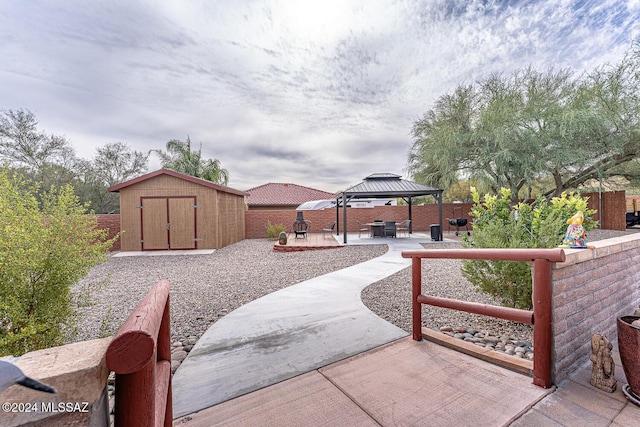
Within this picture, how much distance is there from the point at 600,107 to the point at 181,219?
17189 millimetres

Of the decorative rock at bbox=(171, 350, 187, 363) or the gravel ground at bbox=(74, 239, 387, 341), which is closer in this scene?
the decorative rock at bbox=(171, 350, 187, 363)

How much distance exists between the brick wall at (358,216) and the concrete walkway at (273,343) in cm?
1143

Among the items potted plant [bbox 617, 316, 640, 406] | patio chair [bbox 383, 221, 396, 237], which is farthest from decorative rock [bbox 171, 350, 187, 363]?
patio chair [bbox 383, 221, 396, 237]

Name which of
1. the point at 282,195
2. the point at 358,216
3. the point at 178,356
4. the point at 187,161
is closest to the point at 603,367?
the point at 178,356

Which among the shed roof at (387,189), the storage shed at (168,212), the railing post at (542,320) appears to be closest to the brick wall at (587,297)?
the railing post at (542,320)

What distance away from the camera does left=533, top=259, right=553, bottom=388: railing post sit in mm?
1848

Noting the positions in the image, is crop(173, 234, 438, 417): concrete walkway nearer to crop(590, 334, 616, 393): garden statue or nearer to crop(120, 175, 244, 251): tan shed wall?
crop(590, 334, 616, 393): garden statue

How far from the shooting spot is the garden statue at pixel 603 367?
1.81 m

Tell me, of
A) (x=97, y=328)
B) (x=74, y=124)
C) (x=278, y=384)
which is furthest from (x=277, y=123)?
(x=278, y=384)

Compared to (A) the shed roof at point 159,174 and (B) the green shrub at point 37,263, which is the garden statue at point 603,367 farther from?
(A) the shed roof at point 159,174

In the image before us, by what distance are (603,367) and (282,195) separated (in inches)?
1014

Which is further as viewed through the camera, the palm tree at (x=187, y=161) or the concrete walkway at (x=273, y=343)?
the palm tree at (x=187, y=161)

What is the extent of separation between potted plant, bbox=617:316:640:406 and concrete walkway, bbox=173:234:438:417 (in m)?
1.55

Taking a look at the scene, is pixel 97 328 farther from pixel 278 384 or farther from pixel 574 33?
pixel 574 33
